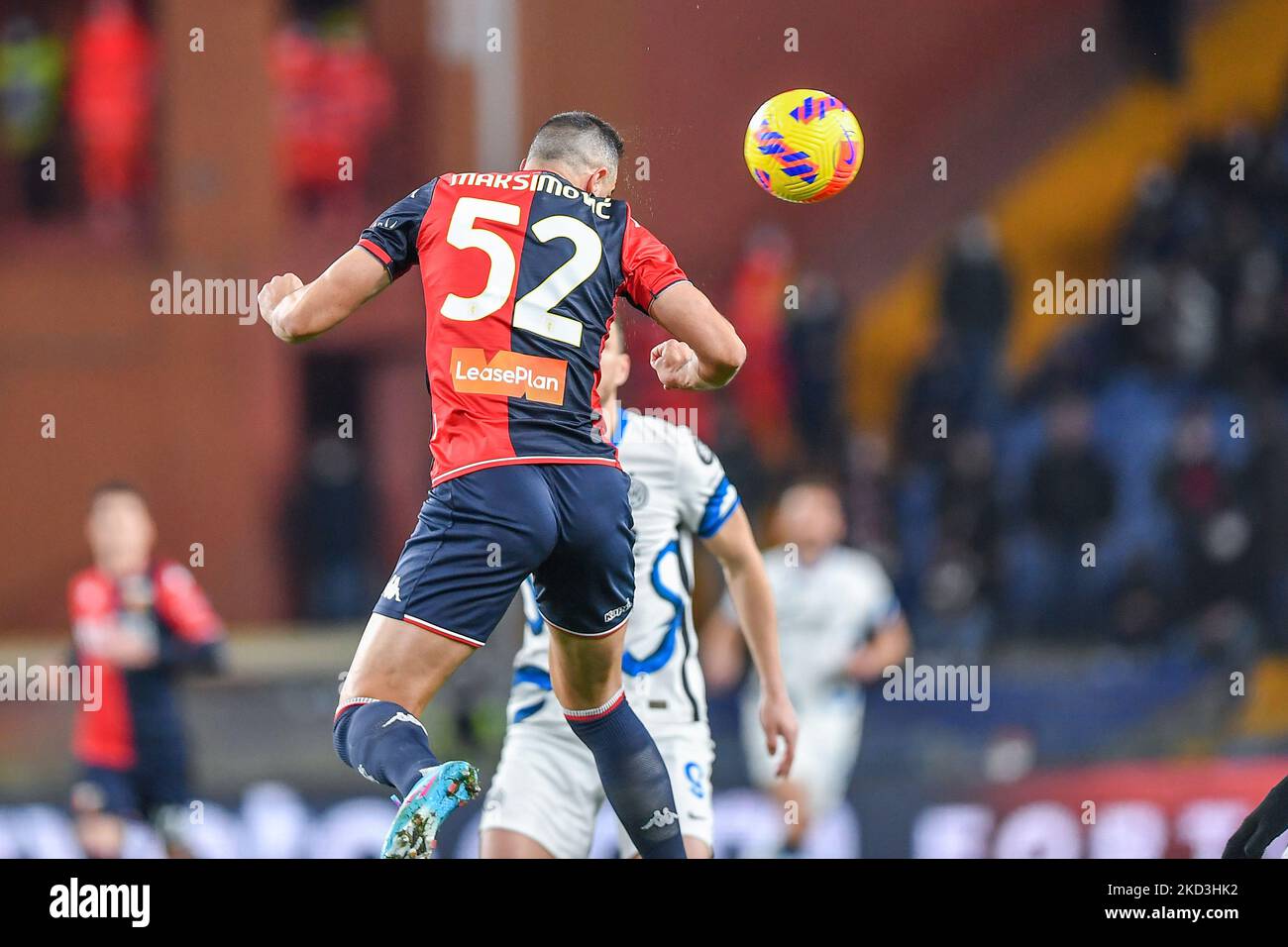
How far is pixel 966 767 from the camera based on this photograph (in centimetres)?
842

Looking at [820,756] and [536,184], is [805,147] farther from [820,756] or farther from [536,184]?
[820,756]

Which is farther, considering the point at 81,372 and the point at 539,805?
the point at 81,372

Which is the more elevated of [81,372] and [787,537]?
[81,372]

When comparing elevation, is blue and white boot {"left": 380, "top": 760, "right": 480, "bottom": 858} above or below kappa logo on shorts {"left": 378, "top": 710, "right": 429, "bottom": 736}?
below

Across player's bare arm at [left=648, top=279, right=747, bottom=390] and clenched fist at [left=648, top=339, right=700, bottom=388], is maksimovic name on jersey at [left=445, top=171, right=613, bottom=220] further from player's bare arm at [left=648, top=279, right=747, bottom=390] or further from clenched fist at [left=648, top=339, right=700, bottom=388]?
clenched fist at [left=648, top=339, right=700, bottom=388]

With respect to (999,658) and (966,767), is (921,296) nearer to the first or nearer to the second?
(999,658)

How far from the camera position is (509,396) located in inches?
164

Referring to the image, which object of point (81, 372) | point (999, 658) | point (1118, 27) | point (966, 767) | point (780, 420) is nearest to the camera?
point (966, 767)

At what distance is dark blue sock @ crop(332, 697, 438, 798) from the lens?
3.86m

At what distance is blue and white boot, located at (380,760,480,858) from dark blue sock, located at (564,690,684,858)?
0.74m

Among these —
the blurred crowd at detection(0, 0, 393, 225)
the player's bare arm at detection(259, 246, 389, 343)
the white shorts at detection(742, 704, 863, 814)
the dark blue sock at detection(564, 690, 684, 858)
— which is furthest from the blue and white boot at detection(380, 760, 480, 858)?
the blurred crowd at detection(0, 0, 393, 225)

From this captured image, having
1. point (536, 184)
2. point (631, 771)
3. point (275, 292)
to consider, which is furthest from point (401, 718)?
point (536, 184)

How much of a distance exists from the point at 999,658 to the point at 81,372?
5983 millimetres

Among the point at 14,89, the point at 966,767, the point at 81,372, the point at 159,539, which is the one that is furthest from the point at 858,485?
the point at 14,89
